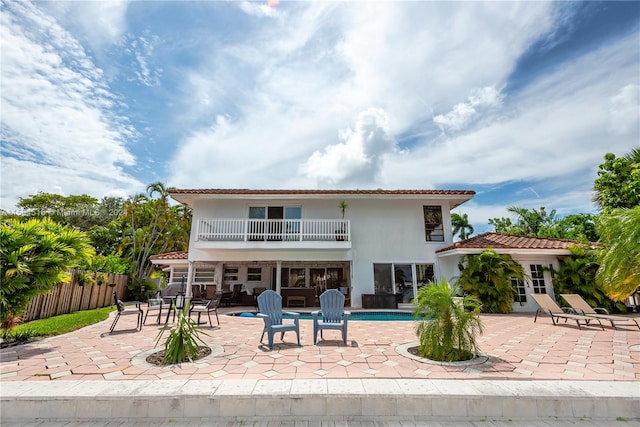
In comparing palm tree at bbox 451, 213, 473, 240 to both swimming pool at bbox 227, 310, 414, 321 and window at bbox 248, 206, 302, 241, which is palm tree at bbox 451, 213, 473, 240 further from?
window at bbox 248, 206, 302, 241

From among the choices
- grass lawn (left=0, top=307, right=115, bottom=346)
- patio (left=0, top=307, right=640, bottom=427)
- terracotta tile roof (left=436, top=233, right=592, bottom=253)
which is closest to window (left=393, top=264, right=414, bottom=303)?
terracotta tile roof (left=436, top=233, right=592, bottom=253)

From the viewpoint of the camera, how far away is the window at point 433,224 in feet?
48.9

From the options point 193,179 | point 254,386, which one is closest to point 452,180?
point 193,179

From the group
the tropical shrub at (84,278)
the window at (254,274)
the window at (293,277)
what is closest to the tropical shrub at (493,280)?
the window at (293,277)

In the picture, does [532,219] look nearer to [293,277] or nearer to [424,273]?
[424,273]

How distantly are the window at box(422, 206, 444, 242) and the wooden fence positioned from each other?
14752mm

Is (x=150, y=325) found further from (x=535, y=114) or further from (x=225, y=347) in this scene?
(x=535, y=114)

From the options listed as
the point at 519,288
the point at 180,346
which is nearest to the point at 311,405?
the point at 180,346

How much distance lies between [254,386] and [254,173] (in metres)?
14.0

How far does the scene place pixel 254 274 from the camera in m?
16.8

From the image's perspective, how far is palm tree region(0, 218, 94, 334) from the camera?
225 inches

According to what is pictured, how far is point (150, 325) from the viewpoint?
28.0 ft

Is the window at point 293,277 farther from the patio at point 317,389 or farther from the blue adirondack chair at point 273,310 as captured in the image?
the patio at point 317,389

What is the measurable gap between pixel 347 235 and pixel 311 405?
10947mm
